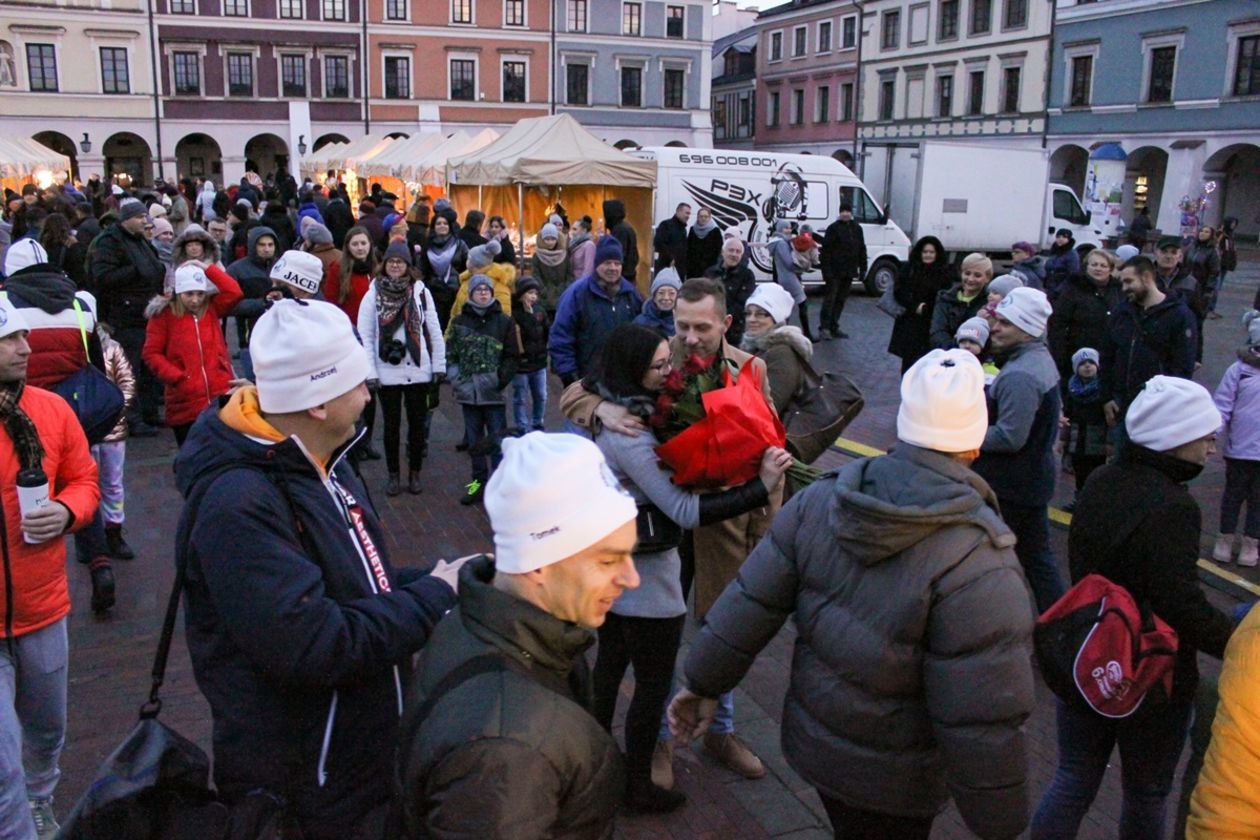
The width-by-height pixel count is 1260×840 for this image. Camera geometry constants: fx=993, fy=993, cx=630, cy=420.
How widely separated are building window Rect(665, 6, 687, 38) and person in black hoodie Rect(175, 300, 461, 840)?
51737mm

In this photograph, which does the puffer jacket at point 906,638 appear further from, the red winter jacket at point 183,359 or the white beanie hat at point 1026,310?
the red winter jacket at point 183,359

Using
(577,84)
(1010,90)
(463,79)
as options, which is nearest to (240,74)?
(463,79)

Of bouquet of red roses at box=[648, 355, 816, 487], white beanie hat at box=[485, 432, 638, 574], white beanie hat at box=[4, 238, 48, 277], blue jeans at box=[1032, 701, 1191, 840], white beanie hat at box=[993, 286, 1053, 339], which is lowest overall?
blue jeans at box=[1032, 701, 1191, 840]

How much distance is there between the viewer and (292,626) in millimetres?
2033

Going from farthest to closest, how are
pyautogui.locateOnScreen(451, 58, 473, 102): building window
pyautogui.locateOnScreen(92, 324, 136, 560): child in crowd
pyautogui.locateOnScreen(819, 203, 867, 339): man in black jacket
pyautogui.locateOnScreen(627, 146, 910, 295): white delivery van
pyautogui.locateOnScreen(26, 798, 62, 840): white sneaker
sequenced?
1. pyautogui.locateOnScreen(451, 58, 473, 102): building window
2. pyautogui.locateOnScreen(627, 146, 910, 295): white delivery van
3. pyautogui.locateOnScreen(819, 203, 867, 339): man in black jacket
4. pyautogui.locateOnScreen(92, 324, 136, 560): child in crowd
5. pyautogui.locateOnScreen(26, 798, 62, 840): white sneaker

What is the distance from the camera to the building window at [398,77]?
47.5m

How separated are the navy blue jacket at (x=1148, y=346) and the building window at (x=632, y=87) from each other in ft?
152

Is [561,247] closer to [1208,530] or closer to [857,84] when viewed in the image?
[1208,530]

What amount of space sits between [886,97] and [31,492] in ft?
166

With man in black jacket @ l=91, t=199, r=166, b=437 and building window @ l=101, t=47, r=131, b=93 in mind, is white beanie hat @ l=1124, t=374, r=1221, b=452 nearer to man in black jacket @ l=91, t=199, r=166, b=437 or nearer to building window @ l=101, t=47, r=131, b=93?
man in black jacket @ l=91, t=199, r=166, b=437

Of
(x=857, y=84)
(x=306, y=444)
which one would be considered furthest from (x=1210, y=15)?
(x=306, y=444)

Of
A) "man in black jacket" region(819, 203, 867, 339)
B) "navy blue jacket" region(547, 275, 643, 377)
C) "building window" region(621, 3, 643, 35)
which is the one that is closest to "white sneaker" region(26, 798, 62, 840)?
"navy blue jacket" region(547, 275, 643, 377)

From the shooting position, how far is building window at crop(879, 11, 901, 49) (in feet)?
156

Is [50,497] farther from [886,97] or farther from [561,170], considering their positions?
[886,97]
